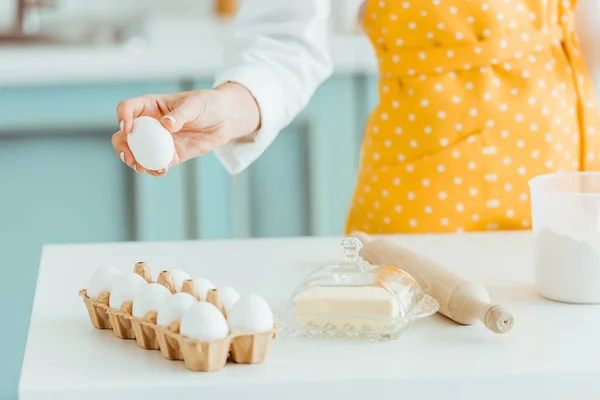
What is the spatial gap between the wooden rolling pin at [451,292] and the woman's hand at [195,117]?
0.22m

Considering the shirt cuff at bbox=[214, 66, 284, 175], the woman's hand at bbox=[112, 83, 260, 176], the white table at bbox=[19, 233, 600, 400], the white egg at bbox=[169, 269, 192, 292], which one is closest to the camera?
the white table at bbox=[19, 233, 600, 400]

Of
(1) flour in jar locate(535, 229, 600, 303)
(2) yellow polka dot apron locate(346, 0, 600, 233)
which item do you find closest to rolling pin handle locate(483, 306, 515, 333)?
(1) flour in jar locate(535, 229, 600, 303)

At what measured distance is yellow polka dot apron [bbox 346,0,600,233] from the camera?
3.59ft

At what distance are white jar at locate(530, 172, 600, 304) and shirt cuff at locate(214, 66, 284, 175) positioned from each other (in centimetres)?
36

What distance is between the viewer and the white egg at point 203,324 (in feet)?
1.96


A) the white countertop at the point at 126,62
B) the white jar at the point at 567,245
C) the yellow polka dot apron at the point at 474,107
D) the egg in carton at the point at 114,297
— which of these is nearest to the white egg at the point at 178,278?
the egg in carton at the point at 114,297

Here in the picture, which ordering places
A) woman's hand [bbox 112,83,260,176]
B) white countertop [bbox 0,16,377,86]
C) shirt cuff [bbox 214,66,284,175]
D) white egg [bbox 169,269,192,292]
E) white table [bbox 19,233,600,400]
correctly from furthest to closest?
white countertop [bbox 0,16,377,86]
shirt cuff [bbox 214,66,284,175]
woman's hand [bbox 112,83,260,176]
white egg [bbox 169,269,192,292]
white table [bbox 19,233,600,400]

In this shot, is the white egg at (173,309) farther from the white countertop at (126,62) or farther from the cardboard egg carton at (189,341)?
the white countertop at (126,62)

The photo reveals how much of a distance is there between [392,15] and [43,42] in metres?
1.33

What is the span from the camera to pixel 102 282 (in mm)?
703

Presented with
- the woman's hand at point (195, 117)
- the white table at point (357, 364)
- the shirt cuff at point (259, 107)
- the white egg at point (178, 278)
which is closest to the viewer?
the white table at point (357, 364)

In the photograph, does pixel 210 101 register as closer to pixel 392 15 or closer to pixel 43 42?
pixel 392 15

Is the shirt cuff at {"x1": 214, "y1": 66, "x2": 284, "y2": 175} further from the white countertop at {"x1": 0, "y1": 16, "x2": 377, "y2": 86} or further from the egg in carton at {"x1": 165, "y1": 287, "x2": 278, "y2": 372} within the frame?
the white countertop at {"x1": 0, "y1": 16, "x2": 377, "y2": 86}

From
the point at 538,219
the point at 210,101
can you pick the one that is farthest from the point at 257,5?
the point at 538,219
